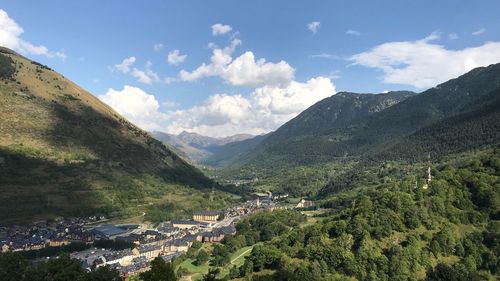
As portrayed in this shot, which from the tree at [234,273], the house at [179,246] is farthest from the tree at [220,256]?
the house at [179,246]

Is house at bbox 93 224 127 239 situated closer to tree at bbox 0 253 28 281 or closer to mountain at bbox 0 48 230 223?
mountain at bbox 0 48 230 223

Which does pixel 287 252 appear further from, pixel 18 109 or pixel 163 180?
pixel 18 109

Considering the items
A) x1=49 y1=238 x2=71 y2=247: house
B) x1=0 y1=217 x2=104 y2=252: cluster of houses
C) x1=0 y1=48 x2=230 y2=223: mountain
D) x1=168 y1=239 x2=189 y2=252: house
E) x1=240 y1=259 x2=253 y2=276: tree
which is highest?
x1=0 y1=48 x2=230 y2=223: mountain

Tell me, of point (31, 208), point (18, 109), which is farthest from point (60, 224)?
point (18, 109)

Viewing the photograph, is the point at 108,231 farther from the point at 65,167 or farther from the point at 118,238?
the point at 65,167

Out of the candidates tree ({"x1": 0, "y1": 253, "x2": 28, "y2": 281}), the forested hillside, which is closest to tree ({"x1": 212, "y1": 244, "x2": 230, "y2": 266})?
the forested hillside
